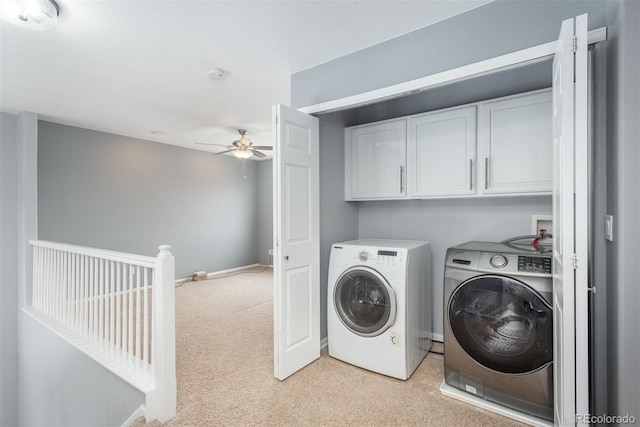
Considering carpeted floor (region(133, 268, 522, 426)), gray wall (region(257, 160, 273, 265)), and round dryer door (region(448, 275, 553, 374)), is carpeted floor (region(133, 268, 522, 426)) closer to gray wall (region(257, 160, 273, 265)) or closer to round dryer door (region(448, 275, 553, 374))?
round dryer door (region(448, 275, 553, 374))

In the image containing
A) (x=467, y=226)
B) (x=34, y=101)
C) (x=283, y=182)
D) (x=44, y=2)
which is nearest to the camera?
(x=44, y=2)

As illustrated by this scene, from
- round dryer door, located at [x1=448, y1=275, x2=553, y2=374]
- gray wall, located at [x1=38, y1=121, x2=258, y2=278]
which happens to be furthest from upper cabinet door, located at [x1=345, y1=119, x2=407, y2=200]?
gray wall, located at [x1=38, y1=121, x2=258, y2=278]

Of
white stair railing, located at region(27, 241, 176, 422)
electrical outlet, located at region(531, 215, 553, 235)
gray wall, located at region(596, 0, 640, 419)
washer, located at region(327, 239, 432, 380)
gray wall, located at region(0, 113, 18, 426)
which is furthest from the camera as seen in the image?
gray wall, located at region(0, 113, 18, 426)

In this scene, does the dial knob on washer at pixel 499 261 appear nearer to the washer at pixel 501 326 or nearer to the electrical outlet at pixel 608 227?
the washer at pixel 501 326

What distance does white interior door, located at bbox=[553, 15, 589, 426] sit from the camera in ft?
3.96

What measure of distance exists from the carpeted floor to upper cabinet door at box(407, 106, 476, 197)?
1.42 m

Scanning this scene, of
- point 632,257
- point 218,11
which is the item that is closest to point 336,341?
point 632,257

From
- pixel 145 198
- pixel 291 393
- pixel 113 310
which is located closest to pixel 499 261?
pixel 291 393

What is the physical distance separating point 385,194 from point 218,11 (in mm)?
1868

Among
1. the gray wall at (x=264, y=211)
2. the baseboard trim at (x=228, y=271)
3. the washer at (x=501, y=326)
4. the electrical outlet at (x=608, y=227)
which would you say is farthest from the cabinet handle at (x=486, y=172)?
the baseboard trim at (x=228, y=271)

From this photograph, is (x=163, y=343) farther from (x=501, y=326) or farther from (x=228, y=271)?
(x=228, y=271)

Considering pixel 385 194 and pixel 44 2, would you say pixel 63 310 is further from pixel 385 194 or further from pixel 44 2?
pixel 385 194

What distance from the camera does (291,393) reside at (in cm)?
205

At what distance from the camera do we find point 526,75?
2.27 metres
